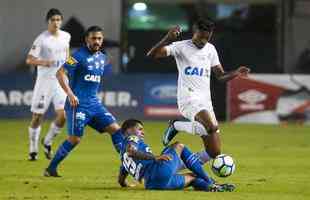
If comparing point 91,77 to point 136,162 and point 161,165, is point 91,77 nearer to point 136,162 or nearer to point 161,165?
point 136,162

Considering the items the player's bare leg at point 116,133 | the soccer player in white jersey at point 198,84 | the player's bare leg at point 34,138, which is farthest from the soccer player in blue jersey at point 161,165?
the player's bare leg at point 34,138

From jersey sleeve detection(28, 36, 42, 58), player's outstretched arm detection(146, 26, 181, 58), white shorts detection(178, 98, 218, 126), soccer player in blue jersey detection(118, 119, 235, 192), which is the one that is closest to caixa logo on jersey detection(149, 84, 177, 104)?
jersey sleeve detection(28, 36, 42, 58)

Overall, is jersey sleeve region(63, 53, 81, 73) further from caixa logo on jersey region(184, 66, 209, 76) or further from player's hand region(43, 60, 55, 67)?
player's hand region(43, 60, 55, 67)

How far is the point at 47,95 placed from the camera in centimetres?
1838

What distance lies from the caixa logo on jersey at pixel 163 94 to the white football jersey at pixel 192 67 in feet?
42.9

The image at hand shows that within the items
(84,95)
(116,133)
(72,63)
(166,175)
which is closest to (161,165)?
(166,175)

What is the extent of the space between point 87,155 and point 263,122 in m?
9.57

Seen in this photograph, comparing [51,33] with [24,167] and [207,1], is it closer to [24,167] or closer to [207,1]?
[24,167]

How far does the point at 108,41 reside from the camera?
32.5m

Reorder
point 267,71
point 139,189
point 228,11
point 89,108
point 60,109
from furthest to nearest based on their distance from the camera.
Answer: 1. point 228,11
2. point 267,71
3. point 60,109
4. point 89,108
5. point 139,189

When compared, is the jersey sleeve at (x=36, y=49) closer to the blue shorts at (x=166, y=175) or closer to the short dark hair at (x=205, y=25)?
the short dark hair at (x=205, y=25)

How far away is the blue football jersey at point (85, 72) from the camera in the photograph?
48.8 feet

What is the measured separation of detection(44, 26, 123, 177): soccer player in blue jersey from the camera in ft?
48.8

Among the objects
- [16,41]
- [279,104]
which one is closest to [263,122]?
[279,104]
